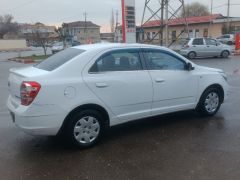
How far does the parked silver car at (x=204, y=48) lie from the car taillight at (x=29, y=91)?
1825 cm

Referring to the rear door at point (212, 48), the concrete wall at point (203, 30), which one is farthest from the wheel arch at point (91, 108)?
the concrete wall at point (203, 30)

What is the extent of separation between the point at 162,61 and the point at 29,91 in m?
2.51

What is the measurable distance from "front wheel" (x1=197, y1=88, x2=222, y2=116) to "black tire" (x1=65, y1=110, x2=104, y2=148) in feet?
7.58

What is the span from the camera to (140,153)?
4621 mm

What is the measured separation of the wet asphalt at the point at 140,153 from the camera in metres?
4.00

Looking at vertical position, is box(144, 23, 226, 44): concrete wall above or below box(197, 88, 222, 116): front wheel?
above

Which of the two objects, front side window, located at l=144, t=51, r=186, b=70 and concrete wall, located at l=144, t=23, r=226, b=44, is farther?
concrete wall, located at l=144, t=23, r=226, b=44

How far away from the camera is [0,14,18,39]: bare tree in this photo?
285 ft

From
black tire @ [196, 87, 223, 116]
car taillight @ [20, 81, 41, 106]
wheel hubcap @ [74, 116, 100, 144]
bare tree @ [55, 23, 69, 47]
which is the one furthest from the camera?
bare tree @ [55, 23, 69, 47]

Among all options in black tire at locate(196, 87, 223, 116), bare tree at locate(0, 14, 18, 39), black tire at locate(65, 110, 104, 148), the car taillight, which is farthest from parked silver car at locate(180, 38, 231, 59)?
bare tree at locate(0, 14, 18, 39)

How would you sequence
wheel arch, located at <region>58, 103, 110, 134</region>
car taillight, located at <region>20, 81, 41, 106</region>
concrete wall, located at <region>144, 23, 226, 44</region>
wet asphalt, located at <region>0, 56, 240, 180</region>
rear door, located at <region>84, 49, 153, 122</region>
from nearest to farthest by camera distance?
1. wet asphalt, located at <region>0, 56, 240, 180</region>
2. car taillight, located at <region>20, 81, 41, 106</region>
3. wheel arch, located at <region>58, 103, 110, 134</region>
4. rear door, located at <region>84, 49, 153, 122</region>
5. concrete wall, located at <region>144, 23, 226, 44</region>

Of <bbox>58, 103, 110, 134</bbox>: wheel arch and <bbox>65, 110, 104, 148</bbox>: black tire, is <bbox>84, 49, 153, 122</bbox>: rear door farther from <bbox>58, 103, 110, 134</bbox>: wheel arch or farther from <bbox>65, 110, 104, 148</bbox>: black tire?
<bbox>65, 110, 104, 148</bbox>: black tire

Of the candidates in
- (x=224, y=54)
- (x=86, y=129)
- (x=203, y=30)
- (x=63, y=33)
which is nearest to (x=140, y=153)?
(x=86, y=129)

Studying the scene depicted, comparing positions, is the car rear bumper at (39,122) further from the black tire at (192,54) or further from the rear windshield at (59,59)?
the black tire at (192,54)
